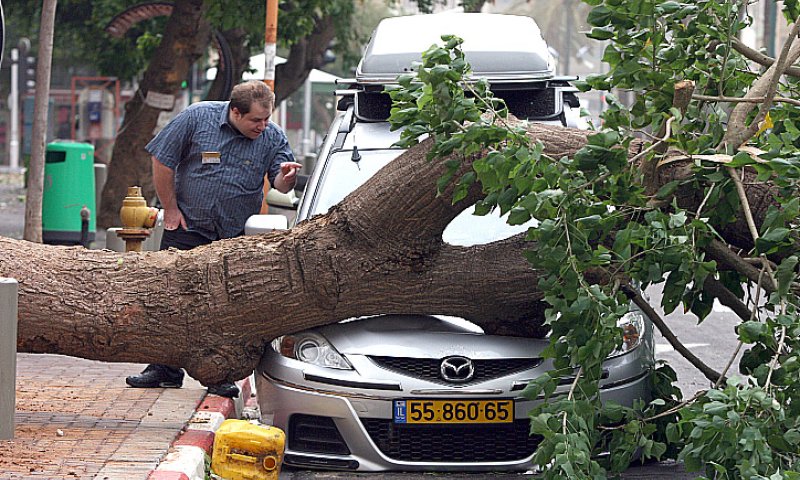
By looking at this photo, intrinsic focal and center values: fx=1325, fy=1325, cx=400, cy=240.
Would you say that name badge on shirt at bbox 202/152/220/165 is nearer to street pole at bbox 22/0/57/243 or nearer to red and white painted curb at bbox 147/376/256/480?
red and white painted curb at bbox 147/376/256/480

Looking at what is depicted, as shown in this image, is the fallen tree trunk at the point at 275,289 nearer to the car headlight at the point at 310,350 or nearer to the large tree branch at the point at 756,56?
the car headlight at the point at 310,350

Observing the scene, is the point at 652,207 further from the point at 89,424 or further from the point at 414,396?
the point at 89,424

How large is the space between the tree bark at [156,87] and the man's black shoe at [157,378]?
1085cm

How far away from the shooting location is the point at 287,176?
7.95 m

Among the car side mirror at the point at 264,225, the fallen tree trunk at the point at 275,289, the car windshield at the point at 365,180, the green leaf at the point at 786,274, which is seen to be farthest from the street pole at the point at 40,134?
the green leaf at the point at 786,274

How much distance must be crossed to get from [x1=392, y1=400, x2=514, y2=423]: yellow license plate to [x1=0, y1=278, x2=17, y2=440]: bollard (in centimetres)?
185

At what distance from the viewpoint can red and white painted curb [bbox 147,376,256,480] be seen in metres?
5.85

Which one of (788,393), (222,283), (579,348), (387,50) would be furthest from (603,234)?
(387,50)

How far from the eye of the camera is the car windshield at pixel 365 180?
7.12 m

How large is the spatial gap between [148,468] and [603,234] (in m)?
2.24

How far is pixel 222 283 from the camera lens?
6.68 meters

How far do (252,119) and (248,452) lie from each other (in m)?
2.51

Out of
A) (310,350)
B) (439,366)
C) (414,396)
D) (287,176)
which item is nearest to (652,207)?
(439,366)

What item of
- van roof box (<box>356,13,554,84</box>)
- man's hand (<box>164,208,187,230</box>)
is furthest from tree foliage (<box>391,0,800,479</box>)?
van roof box (<box>356,13,554,84</box>)
